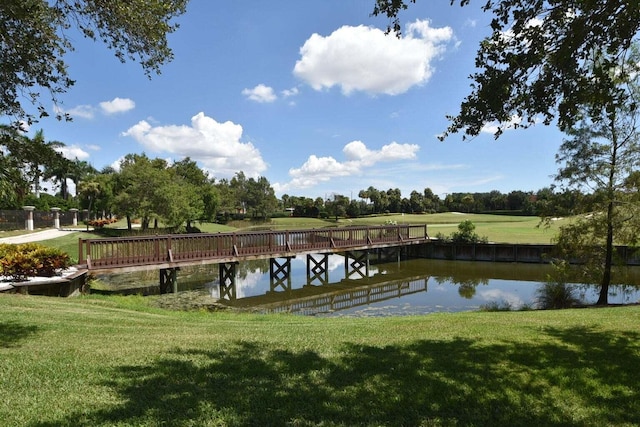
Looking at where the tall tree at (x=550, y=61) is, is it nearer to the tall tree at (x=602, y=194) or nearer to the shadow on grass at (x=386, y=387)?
the shadow on grass at (x=386, y=387)

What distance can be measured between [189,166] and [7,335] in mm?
49762

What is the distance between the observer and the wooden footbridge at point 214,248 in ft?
47.9

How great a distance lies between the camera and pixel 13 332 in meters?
5.98

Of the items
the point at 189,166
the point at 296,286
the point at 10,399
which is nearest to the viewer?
the point at 10,399

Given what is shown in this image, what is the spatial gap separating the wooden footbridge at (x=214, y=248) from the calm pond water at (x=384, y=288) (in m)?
1.27

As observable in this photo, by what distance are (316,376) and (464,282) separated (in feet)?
59.8

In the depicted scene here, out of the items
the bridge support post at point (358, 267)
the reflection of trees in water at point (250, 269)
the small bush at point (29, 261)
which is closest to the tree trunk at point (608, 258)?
the bridge support post at point (358, 267)

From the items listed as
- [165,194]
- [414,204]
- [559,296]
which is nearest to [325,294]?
[559,296]

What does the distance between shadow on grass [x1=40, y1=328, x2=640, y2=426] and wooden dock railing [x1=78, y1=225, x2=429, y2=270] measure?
11217 millimetres

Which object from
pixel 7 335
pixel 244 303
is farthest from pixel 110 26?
pixel 244 303

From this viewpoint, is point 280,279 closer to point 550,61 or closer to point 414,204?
point 550,61

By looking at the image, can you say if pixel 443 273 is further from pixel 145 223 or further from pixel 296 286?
pixel 145 223

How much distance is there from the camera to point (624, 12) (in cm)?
478

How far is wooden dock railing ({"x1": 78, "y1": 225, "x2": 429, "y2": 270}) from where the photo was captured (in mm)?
14594
